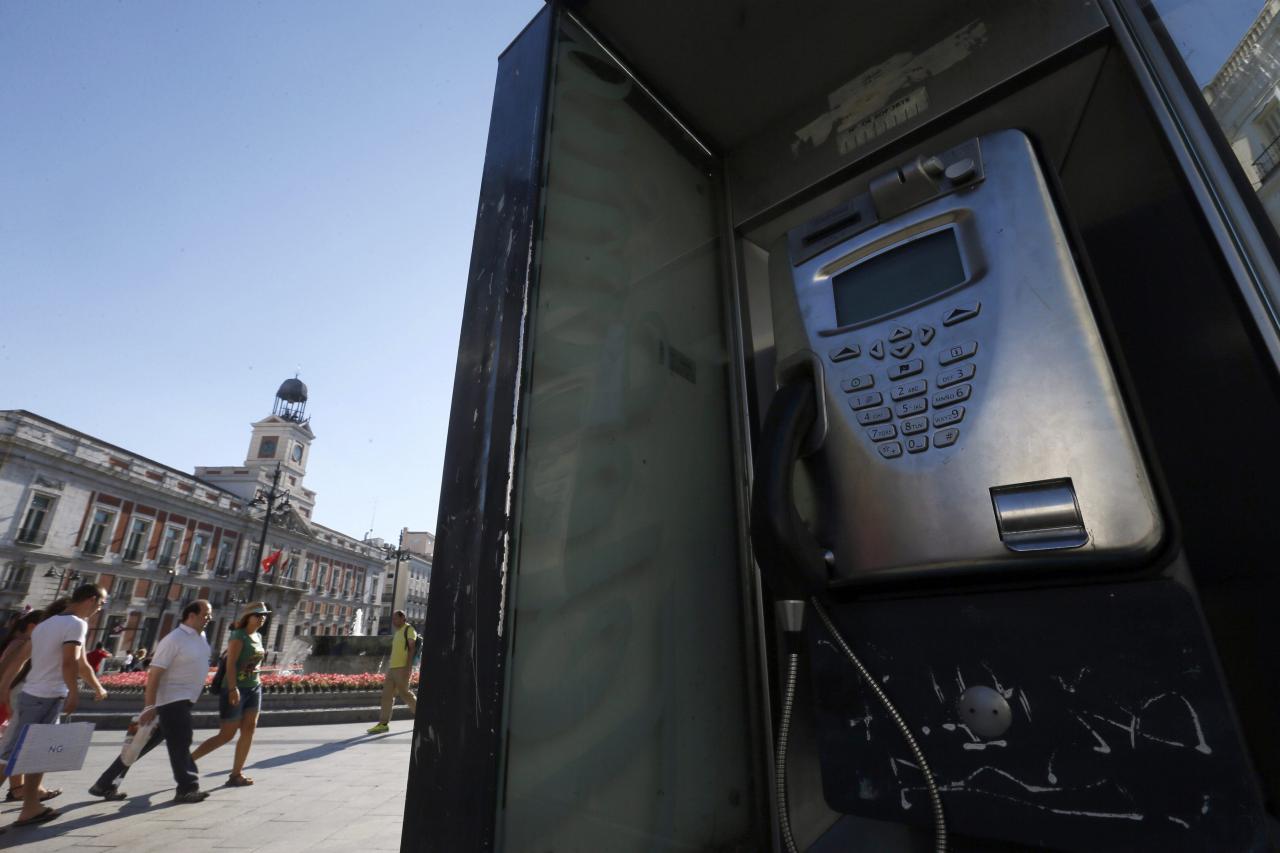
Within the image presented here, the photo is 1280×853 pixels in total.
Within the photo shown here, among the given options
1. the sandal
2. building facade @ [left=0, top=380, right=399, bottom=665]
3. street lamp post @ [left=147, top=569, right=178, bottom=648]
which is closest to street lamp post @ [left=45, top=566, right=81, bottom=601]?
building facade @ [left=0, top=380, right=399, bottom=665]

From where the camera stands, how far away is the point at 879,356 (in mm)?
818

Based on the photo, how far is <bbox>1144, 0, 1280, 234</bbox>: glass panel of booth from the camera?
717mm

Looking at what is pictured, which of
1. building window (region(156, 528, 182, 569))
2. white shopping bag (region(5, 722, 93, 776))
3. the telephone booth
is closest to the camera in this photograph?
the telephone booth

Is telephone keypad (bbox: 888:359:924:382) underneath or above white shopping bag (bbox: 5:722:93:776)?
above

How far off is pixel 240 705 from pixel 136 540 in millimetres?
28185

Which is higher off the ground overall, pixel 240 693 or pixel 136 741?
pixel 240 693

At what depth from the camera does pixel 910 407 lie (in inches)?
30.1

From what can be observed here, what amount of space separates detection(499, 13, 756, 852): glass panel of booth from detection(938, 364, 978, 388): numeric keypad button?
1.47 feet

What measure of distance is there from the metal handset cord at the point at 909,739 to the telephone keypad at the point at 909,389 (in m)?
0.30

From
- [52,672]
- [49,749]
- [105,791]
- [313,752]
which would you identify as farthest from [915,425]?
[313,752]

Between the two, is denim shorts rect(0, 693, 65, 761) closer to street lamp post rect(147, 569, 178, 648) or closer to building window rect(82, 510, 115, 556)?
building window rect(82, 510, 115, 556)

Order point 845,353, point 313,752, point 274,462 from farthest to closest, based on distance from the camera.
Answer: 1. point 274,462
2. point 313,752
3. point 845,353

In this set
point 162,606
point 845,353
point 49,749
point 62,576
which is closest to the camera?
point 845,353

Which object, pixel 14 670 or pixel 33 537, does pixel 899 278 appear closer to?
pixel 14 670
